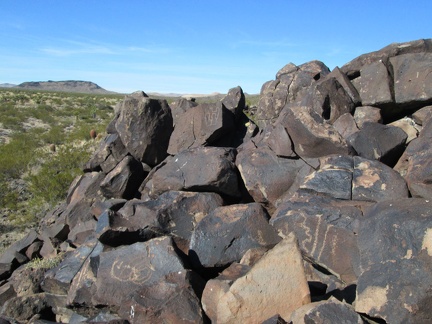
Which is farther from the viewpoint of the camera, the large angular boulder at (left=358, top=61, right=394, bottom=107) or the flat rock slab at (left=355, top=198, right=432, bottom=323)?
the large angular boulder at (left=358, top=61, right=394, bottom=107)

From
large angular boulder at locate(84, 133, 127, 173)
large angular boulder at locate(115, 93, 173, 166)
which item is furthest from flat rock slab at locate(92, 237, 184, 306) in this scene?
large angular boulder at locate(84, 133, 127, 173)

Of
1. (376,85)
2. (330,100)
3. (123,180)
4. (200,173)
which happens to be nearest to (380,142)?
(330,100)

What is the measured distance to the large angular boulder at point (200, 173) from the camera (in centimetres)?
873

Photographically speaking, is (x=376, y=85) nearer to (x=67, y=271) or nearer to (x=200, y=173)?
(x=200, y=173)

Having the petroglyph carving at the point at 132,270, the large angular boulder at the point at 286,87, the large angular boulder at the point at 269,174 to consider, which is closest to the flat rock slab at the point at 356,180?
the large angular boulder at the point at 269,174

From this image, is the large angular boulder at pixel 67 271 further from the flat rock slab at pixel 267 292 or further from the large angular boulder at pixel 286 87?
the large angular boulder at pixel 286 87

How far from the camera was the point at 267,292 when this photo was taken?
17.3 feet

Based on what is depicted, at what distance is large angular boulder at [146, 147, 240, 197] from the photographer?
873cm

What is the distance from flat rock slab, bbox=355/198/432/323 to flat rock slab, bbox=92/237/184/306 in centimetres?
253

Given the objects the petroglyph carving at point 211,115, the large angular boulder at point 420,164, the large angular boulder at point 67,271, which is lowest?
the large angular boulder at point 67,271

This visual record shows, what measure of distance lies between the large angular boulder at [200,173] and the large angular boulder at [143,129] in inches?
51.2

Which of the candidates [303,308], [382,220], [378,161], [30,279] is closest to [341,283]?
[382,220]

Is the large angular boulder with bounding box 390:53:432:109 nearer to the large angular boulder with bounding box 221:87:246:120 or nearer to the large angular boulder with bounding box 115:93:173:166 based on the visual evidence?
the large angular boulder with bounding box 221:87:246:120

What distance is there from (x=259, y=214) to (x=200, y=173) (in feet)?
6.95
